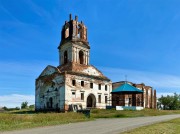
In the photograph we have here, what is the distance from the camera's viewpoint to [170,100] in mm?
63656

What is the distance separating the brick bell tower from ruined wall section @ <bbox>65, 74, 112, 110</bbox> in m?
4.13

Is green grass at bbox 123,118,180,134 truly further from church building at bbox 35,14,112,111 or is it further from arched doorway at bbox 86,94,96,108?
arched doorway at bbox 86,94,96,108

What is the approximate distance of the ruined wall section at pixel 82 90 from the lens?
37.4 metres

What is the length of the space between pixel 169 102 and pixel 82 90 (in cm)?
3405

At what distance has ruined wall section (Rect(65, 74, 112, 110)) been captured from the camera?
37.4 meters

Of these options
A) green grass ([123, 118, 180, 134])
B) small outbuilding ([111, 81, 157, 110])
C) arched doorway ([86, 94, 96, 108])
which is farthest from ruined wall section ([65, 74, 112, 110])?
green grass ([123, 118, 180, 134])

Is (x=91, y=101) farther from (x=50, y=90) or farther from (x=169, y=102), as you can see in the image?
(x=169, y=102)

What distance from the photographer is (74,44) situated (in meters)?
42.2

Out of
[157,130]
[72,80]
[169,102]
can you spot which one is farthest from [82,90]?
[169,102]

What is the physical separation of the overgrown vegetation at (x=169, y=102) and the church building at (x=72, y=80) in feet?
87.8

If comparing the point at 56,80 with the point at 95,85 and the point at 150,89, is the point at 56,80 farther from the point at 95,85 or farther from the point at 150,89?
the point at 150,89

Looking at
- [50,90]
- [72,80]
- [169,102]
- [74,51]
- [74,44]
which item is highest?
[74,44]

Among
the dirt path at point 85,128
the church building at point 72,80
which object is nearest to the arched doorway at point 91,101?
the church building at point 72,80

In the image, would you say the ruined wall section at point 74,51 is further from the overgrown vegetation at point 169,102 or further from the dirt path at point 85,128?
the overgrown vegetation at point 169,102
